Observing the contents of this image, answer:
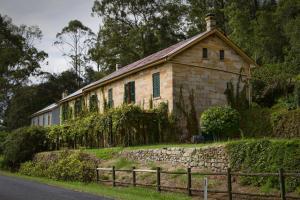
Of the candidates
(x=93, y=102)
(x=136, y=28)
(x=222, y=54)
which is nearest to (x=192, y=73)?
(x=222, y=54)

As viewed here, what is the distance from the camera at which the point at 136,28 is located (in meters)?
55.8

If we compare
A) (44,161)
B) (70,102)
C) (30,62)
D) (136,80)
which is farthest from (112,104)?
(30,62)

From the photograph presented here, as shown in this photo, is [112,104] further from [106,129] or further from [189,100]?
[189,100]

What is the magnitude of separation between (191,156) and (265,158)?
476 centimetres

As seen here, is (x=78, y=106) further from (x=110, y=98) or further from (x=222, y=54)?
(x=222, y=54)

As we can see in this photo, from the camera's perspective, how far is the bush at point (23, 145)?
121ft

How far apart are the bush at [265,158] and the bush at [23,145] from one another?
23147mm

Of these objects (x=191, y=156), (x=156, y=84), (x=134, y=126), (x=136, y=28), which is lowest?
(x=191, y=156)

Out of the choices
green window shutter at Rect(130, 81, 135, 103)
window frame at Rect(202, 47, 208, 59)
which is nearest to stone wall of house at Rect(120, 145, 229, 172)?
green window shutter at Rect(130, 81, 135, 103)

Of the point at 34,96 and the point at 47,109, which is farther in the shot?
the point at 34,96

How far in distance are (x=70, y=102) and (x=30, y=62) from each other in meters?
18.1

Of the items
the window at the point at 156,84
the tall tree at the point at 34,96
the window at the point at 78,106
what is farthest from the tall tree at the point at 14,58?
the window at the point at 156,84

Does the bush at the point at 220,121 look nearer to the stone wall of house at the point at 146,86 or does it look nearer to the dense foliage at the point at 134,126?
the dense foliage at the point at 134,126

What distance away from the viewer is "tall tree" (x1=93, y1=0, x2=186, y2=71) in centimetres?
5512
